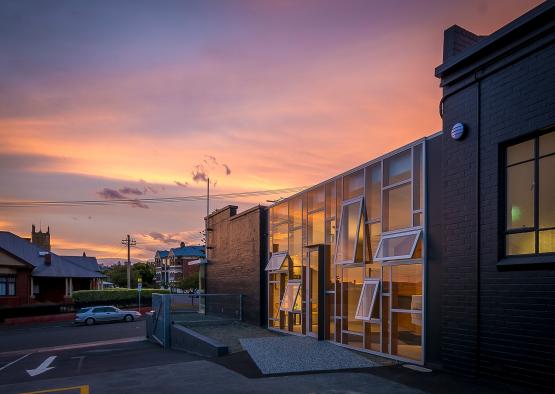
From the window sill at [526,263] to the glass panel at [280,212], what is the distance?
1254 cm

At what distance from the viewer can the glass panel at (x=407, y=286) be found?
474 inches

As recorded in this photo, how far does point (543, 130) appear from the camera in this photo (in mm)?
8719

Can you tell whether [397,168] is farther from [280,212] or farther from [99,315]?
[99,315]

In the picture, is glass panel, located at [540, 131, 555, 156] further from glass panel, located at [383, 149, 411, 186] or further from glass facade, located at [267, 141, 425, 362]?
glass panel, located at [383, 149, 411, 186]

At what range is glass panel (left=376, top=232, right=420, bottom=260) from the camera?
39.5ft

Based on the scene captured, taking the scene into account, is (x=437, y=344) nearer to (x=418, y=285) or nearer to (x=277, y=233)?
(x=418, y=285)

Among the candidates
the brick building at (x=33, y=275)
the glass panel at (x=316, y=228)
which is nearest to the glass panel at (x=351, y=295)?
the glass panel at (x=316, y=228)

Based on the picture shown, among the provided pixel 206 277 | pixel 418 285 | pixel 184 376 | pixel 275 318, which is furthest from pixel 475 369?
pixel 206 277

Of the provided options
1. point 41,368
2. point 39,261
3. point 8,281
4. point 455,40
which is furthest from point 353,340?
point 39,261

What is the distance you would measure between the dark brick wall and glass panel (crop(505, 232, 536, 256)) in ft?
0.63

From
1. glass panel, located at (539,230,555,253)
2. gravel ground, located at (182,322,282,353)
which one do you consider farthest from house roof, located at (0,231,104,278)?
glass panel, located at (539,230,555,253)

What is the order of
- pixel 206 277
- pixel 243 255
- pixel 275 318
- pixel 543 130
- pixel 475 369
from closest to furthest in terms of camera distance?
pixel 543 130 < pixel 475 369 < pixel 275 318 < pixel 243 255 < pixel 206 277

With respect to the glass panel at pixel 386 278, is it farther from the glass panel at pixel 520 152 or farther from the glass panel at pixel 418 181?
the glass panel at pixel 520 152

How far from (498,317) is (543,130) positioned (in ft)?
10.5
